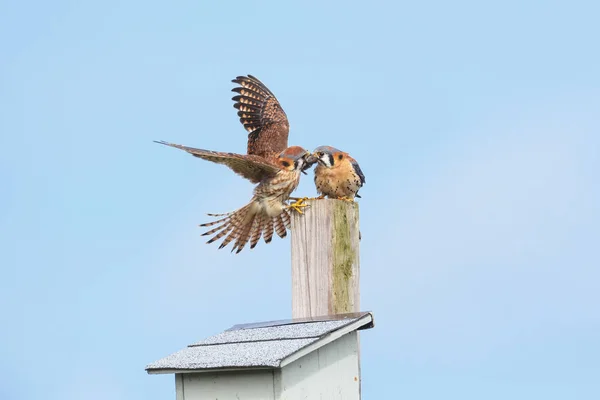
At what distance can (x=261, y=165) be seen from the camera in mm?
5957

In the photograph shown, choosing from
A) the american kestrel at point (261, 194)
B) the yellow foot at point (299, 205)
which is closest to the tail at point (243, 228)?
the american kestrel at point (261, 194)

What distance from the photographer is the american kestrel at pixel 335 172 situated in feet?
20.4

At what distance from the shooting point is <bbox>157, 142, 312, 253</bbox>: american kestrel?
231 inches

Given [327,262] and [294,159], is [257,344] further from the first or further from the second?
[294,159]

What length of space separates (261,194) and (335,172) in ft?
1.73

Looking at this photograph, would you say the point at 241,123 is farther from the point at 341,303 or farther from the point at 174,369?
A: the point at 174,369

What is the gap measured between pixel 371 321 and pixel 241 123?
3.13m

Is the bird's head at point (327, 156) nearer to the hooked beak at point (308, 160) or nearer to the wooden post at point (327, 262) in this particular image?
the hooked beak at point (308, 160)

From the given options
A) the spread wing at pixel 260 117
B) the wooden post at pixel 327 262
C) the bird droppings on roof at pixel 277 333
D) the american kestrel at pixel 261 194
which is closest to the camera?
the bird droppings on roof at pixel 277 333

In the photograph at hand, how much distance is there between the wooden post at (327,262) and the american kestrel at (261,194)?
0.30 meters

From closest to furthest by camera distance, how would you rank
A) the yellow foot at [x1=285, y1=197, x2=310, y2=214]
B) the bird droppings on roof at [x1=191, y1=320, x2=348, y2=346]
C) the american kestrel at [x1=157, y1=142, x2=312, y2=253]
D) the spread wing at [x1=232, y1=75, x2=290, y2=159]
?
the bird droppings on roof at [x1=191, y1=320, x2=348, y2=346]
the yellow foot at [x1=285, y1=197, x2=310, y2=214]
the american kestrel at [x1=157, y1=142, x2=312, y2=253]
the spread wing at [x1=232, y1=75, x2=290, y2=159]

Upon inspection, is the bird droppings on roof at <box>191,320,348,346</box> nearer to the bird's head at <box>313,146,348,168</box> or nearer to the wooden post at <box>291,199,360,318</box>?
the wooden post at <box>291,199,360,318</box>

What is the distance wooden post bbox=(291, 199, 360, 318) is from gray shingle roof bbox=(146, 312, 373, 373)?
159 millimetres

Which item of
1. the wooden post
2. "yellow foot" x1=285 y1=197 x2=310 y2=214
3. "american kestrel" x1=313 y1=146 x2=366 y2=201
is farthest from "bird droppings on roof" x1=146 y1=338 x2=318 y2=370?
"american kestrel" x1=313 y1=146 x2=366 y2=201
